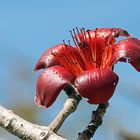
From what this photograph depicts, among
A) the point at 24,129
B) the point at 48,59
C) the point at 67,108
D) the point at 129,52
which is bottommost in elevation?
the point at 24,129

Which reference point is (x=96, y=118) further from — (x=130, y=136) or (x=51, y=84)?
(x=130, y=136)

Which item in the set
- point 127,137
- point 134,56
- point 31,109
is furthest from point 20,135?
point 31,109

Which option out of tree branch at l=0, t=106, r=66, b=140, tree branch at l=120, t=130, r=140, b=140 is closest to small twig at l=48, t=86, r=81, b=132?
tree branch at l=0, t=106, r=66, b=140

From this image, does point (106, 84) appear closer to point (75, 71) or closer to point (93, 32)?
point (75, 71)

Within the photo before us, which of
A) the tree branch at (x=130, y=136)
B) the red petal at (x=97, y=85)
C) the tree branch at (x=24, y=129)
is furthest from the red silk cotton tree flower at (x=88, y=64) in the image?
the tree branch at (x=130, y=136)

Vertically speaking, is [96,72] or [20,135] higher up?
[96,72]

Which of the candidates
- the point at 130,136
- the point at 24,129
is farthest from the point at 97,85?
the point at 130,136
